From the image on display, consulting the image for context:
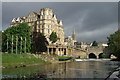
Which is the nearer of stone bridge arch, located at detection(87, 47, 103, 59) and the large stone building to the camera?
the large stone building

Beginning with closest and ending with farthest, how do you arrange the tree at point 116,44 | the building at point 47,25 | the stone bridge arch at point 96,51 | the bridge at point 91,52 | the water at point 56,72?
1. the water at point 56,72
2. the tree at point 116,44
3. the building at point 47,25
4. the bridge at point 91,52
5. the stone bridge arch at point 96,51

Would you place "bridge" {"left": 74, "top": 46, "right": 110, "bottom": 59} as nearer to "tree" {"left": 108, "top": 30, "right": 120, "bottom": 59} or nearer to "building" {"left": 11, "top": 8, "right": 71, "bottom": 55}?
"building" {"left": 11, "top": 8, "right": 71, "bottom": 55}

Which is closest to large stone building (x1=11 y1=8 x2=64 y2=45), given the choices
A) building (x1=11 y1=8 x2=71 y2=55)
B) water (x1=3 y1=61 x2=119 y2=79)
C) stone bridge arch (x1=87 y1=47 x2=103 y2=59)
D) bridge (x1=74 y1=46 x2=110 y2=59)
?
building (x1=11 y1=8 x2=71 y2=55)

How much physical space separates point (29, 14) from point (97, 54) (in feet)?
177

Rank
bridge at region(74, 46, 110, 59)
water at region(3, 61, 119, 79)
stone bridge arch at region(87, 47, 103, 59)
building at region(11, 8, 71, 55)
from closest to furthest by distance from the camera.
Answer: water at region(3, 61, 119, 79)
building at region(11, 8, 71, 55)
bridge at region(74, 46, 110, 59)
stone bridge arch at region(87, 47, 103, 59)

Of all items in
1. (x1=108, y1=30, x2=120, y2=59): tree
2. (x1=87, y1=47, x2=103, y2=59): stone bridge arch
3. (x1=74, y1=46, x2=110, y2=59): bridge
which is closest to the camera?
(x1=108, y1=30, x2=120, y2=59): tree

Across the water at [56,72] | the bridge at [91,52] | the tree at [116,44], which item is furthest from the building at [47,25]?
the water at [56,72]

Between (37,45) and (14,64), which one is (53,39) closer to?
(37,45)

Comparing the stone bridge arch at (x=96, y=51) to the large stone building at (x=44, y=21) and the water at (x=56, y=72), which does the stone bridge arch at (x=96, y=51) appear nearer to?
Result: the large stone building at (x=44, y=21)

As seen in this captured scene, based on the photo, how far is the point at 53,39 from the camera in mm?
125000

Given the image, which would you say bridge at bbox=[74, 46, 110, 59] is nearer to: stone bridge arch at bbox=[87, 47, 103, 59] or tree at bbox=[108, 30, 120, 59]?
stone bridge arch at bbox=[87, 47, 103, 59]

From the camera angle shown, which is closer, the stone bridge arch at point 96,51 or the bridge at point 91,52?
the bridge at point 91,52

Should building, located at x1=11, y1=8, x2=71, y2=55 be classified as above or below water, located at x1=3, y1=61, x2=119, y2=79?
above

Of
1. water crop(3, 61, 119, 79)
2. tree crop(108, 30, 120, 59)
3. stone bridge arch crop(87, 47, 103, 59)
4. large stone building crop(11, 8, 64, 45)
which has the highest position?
large stone building crop(11, 8, 64, 45)
